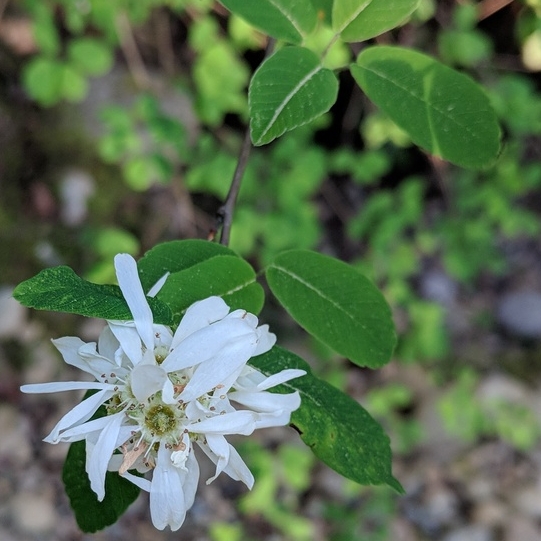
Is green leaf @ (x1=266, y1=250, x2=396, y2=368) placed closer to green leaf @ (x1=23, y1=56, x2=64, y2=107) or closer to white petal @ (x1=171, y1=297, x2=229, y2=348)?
white petal @ (x1=171, y1=297, x2=229, y2=348)

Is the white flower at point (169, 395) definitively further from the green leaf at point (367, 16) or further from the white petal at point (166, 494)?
the green leaf at point (367, 16)

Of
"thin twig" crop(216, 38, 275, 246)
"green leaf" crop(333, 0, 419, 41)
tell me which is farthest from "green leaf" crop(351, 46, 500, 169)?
"thin twig" crop(216, 38, 275, 246)

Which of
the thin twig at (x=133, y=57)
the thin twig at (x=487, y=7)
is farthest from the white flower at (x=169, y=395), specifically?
the thin twig at (x=487, y=7)

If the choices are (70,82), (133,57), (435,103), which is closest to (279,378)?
(435,103)

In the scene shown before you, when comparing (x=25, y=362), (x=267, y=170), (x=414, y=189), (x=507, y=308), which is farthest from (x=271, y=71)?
(x=507, y=308)

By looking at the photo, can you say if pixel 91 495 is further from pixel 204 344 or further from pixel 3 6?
pixel 3 6

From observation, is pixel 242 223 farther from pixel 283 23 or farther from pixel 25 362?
pixel 283 23
